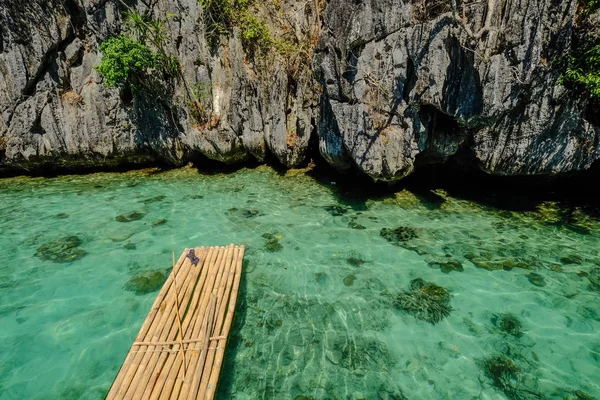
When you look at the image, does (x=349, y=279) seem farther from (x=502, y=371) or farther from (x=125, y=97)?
(x=125, y=97)

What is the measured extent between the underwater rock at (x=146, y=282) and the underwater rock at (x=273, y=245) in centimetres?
281

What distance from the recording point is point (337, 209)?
10.8 metres

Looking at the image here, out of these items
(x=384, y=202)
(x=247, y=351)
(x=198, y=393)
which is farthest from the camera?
(x=384, y=202)

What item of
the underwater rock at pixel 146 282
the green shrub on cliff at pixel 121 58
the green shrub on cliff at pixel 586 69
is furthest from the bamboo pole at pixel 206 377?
the green shrub on cliff at pixel 121 58

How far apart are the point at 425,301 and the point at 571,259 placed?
457cm

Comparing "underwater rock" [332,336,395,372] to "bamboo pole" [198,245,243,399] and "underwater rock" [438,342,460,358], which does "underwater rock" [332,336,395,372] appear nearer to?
"underwater rock" [438,342,460,358]

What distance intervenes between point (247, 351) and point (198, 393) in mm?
1344

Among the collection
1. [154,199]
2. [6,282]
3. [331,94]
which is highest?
[331,94]

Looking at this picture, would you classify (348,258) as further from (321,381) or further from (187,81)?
(187,81)

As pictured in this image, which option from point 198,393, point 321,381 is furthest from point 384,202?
point 198,393

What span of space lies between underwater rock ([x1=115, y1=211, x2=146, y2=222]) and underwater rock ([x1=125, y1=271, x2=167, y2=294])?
3.37m

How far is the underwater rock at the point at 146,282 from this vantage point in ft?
23.6

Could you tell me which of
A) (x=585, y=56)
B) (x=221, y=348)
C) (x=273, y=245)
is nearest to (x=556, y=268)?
(x=585, y=56)

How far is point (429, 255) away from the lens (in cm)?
823
